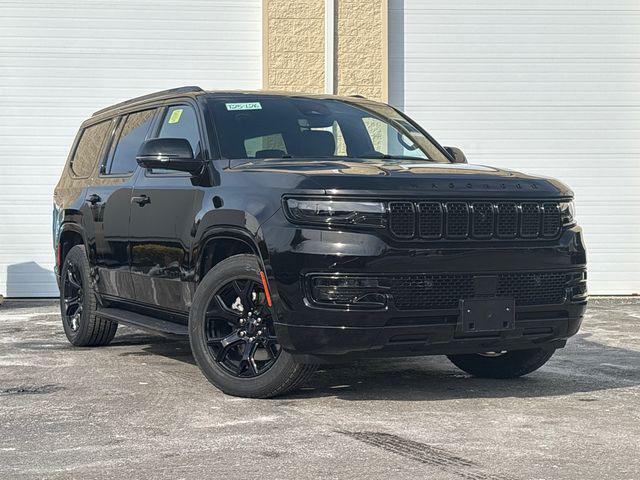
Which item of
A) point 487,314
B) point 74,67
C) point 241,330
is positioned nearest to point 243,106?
point 241,330

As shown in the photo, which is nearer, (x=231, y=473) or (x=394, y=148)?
(x=231, y=473)

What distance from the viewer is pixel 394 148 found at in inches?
302

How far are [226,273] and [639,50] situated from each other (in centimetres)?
1061

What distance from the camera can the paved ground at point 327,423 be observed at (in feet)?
15.8

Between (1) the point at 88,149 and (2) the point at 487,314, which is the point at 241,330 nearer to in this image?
(2) the point at 487,314

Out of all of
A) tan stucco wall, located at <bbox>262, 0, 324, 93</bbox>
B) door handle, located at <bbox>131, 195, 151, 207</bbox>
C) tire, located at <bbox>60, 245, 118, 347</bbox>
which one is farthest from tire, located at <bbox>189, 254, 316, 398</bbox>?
tan stucco wall, located at <bbox>262, 0, 324, 93</bbox>

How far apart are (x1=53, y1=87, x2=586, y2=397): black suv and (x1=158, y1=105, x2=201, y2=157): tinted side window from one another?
16mm

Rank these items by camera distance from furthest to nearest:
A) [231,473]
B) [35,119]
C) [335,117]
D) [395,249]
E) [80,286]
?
[35,119] < [80,286] < [335,117] < [395,249] < [231,473]

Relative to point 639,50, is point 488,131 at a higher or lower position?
lower

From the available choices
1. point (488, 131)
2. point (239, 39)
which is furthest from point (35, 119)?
point (488, 131)

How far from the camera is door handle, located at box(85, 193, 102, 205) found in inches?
334

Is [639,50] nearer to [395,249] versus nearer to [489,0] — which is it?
[489,0]

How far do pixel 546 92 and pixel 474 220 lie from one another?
379 inches

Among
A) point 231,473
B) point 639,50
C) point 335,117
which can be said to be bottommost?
point 231,473
